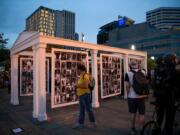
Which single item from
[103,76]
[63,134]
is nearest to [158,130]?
[63,134]

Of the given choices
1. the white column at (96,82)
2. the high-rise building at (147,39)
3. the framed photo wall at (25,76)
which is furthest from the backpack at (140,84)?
the high-rise building at (147,39)

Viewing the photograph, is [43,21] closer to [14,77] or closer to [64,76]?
[14,77]

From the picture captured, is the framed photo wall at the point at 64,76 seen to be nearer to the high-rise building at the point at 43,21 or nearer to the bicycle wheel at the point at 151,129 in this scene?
the bicycle wheel at the point at 151,129

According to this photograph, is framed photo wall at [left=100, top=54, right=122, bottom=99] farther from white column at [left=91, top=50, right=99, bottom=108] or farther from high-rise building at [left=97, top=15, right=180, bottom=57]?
high-rise building at [left=97, top=15, right=180, bottom=57]

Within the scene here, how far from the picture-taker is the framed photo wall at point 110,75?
10.6 m

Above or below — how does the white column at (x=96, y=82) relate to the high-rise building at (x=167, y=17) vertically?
below

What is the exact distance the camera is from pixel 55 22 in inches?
4493

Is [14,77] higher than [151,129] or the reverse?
higher

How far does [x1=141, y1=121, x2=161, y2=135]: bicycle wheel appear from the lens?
396 cm

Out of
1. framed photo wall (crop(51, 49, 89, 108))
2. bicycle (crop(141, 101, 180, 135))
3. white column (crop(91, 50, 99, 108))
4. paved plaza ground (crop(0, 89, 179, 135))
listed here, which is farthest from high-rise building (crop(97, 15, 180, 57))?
bicycle (crop(141, 101, 180, 135))

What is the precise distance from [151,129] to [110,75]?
7.00 m

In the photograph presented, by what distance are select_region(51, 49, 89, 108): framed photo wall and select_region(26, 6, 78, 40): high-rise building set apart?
311 ft

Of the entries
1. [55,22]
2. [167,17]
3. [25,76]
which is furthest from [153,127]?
[167,17]

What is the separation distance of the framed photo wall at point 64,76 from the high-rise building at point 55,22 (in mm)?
94655
